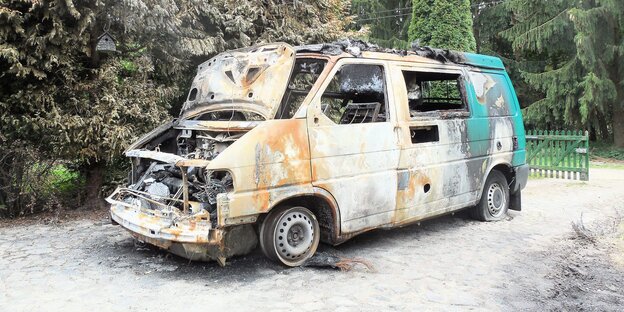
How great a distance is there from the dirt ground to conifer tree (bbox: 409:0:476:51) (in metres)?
6.64

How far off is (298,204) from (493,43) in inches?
914

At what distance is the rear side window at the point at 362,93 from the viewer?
5887 mm

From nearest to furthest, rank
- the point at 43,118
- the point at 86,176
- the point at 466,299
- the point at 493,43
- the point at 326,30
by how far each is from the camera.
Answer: the point at 466,299, the point at 43,118, the point at 86,176, the point at 326,30, the point at 493,43

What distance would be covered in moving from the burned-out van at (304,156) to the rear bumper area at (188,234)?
13 millimetres

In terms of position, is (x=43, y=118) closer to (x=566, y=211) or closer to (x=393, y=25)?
(x=566, y=211)

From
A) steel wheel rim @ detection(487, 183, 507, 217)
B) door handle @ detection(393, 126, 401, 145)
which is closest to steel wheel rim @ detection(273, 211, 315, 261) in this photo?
door handle @ detection(393, 126, 401, 145)

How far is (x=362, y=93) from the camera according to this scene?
657 cm

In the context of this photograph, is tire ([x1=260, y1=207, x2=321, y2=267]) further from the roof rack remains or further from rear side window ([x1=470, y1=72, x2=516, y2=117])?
rear side window ([x1=470, y1=72, x2=516, y2=117])

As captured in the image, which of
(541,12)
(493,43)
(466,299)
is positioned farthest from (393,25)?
(466,299)

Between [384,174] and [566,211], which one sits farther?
[566,211]

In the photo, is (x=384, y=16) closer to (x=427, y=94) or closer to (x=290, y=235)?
(x=427, y=94)

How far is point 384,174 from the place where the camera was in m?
5.52

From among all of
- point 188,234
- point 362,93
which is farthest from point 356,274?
point 362,93

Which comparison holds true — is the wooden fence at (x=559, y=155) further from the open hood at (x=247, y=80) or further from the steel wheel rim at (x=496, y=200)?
the open hood at (x=247, y=80)
